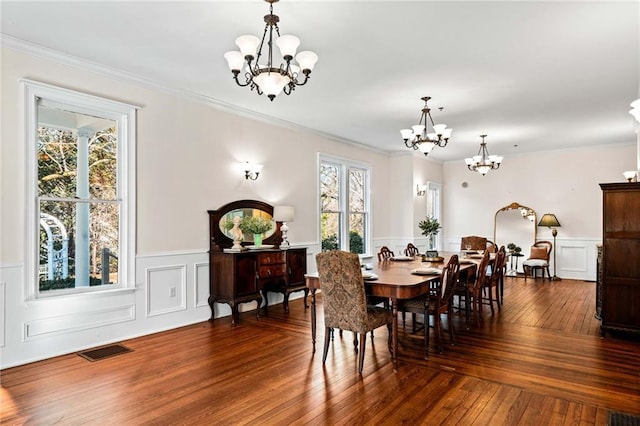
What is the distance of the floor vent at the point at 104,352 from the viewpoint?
3702 millimetres

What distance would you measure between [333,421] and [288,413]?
307 mm

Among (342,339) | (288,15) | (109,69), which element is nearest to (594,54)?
(288,15)

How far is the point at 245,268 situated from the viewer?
16.4 ft

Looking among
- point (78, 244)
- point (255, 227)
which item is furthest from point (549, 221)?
point (78, 244)

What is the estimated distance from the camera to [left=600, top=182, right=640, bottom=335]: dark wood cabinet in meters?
4.22

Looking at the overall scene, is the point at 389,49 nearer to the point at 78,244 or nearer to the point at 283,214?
the point at 283,214

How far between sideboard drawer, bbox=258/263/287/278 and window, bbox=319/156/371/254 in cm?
167

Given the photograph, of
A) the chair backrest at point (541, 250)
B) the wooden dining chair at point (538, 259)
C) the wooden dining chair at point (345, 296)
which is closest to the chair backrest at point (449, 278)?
the wooden dining chair at point (345, 296)

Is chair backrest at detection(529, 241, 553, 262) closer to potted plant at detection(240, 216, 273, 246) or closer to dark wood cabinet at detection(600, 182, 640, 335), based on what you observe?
dark wood cabinet at detection(600, 182, 640, 335)

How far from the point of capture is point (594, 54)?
3.71 metres

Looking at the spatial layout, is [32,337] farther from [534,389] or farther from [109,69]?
[534,389]

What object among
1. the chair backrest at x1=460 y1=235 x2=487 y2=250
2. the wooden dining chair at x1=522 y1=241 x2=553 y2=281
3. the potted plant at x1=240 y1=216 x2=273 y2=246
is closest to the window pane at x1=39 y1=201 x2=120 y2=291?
the potted plant at x1=240 y1=216 x2=273 y2=246

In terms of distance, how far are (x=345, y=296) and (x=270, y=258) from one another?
84.8 inches

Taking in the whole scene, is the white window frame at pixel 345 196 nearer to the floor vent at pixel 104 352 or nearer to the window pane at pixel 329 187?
Answer: the window pane at pixel 329 187
